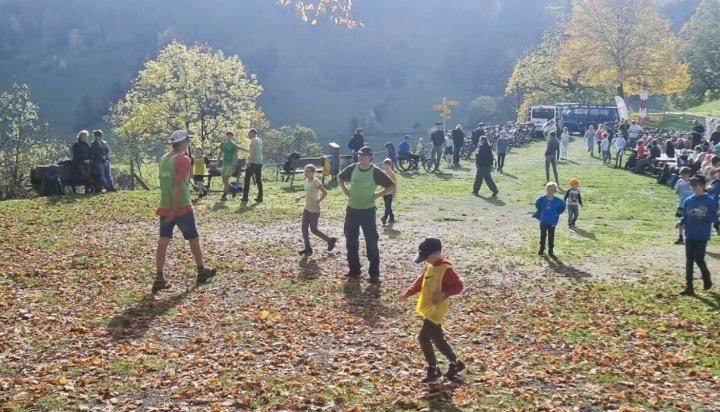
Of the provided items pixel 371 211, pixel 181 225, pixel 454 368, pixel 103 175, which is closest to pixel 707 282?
pixel 371 211

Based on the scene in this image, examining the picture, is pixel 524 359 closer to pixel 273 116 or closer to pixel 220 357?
pixel 220 357

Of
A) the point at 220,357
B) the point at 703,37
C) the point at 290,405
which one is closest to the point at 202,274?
the point at 220,357

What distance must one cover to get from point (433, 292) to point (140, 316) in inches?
166

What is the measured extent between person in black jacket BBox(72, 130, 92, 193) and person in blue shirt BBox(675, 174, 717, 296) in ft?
52.4

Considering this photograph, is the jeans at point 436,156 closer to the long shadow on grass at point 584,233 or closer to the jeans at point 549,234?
the long shadow on grass at point 584,233

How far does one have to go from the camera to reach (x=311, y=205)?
12.3 meters

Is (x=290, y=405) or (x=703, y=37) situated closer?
(x=290, y=405)

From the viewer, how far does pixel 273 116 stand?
123m

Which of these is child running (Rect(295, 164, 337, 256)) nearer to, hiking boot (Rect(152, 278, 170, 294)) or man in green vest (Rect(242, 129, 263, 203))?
hiking boot (Rect(152, 278, 170, 294))

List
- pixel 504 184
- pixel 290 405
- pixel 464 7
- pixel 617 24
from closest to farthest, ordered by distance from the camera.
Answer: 1. pixel 290 405
2. pixel 504 184
3. pixel 617 24
4. pixel 464 7

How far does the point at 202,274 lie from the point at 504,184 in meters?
16.0

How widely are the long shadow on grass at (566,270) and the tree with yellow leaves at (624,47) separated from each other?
153ft

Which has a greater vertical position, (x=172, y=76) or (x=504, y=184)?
(x=172, y=76)

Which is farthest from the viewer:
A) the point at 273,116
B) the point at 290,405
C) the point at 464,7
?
the point at 464,7
